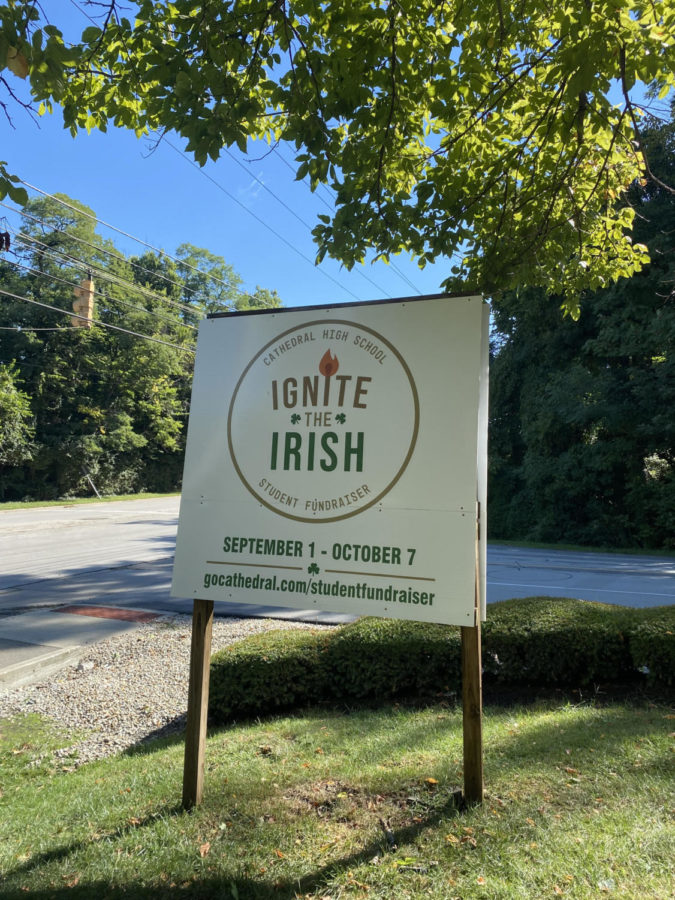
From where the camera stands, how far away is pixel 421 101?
163 inches

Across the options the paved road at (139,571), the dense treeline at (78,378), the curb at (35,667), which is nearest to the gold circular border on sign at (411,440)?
the curb at (35,667)

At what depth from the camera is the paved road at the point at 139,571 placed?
9320 mm

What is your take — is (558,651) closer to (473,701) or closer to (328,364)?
(473,701)

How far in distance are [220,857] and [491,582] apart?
380 inches

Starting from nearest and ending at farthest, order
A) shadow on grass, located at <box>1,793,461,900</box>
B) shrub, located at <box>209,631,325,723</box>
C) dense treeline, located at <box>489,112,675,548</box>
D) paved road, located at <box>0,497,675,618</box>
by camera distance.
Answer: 1. shadow on grass, located at <box>1,793,461,900</box>
2. shrub, located at <box>209,631,325,723</box>
3. paved road, located at <box>0,497,675,618</box>
4. dense treeline, located at <box>489,112,675,548</box>

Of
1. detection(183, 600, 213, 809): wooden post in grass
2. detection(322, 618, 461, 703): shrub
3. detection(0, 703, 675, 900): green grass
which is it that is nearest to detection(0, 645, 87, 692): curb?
detection(0, 703, 675, 900): green grass

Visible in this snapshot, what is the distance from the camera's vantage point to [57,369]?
3394cm

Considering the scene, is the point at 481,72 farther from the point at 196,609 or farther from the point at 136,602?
the point at 136,602

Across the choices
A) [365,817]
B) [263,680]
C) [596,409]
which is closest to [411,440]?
[365,817]

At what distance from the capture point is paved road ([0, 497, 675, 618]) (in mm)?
9320

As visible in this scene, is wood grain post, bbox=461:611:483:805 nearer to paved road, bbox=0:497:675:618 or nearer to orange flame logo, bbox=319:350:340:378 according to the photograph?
orange flame logo, bbox=319:350:340:378

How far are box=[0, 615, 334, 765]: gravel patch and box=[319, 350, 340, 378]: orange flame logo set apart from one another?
3.33 meters

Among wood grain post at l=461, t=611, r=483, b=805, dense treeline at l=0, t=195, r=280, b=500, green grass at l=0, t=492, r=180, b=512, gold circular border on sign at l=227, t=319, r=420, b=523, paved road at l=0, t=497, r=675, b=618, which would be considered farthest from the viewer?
dense treeline at l=0, t=195, r=280, b=500

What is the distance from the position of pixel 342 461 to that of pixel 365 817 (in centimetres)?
171
